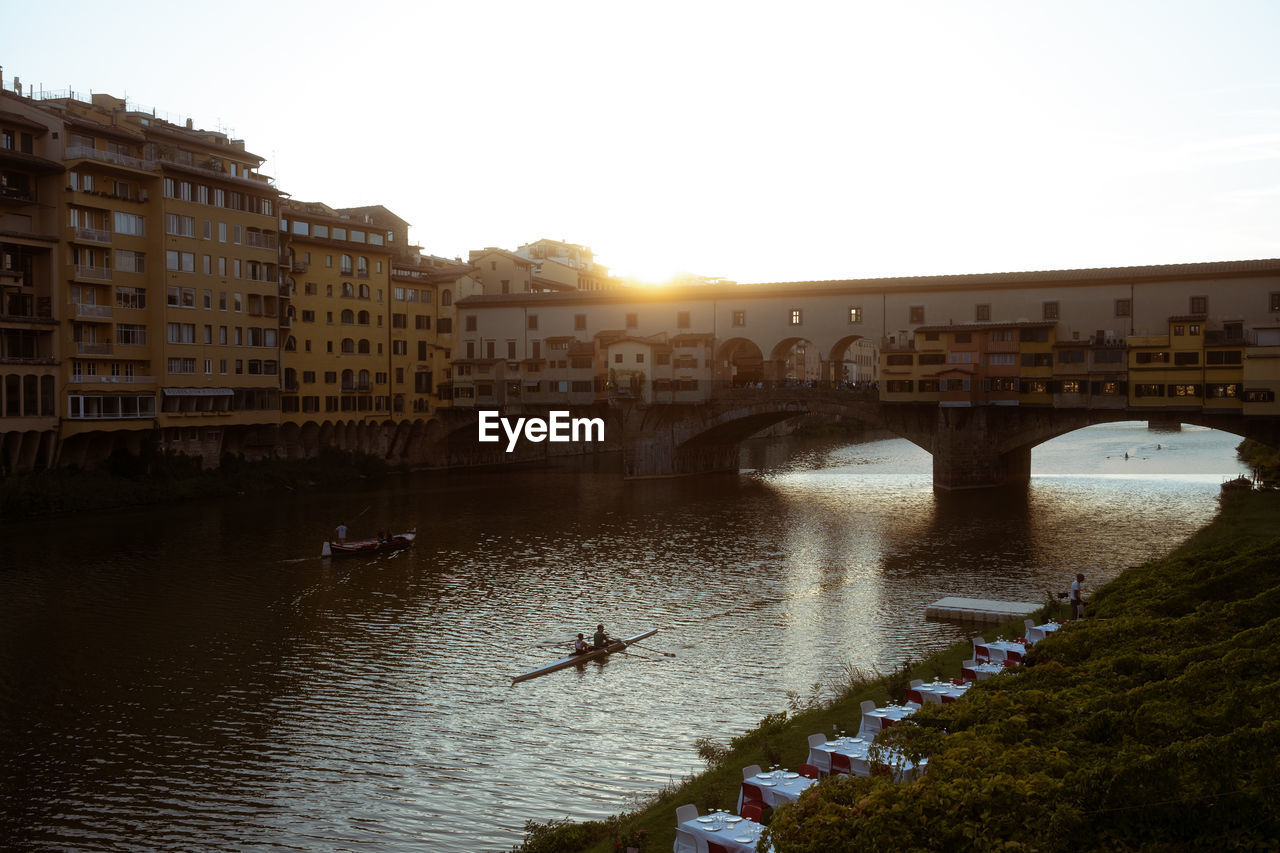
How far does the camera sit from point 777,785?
14844 mm

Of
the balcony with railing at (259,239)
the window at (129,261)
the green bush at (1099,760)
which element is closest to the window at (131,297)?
the window at (129,261)

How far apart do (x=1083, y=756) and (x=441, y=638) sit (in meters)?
22.1

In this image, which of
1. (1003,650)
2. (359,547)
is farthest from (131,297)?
(1003,650)

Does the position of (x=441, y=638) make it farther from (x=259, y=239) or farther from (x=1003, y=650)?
(x=259, y=239)

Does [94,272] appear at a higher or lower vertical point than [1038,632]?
higher

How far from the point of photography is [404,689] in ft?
86.1

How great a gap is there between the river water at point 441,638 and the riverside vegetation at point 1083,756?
11.5ft

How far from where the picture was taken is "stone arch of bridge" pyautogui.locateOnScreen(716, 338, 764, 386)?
7619 centimetres

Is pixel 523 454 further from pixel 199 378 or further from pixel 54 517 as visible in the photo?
pixel 54 517

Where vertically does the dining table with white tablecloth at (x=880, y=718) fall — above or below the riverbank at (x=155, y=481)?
below

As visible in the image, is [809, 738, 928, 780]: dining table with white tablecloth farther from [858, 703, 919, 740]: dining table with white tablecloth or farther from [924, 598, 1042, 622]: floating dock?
[924, 598, 1042, 622]: floating dock

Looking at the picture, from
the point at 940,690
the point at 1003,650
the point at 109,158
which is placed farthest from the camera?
the point at 109,158

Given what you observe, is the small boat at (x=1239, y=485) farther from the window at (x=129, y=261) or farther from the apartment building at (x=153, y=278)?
the window at (x=129, y=261)

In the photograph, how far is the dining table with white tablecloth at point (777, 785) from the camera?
14.5m
